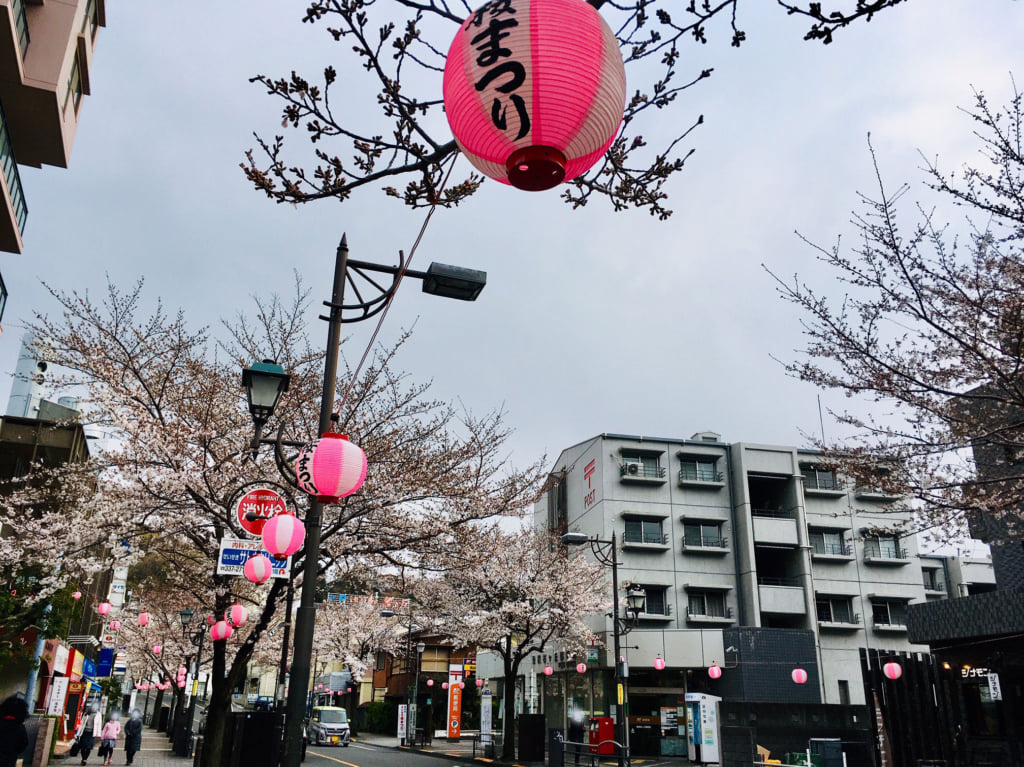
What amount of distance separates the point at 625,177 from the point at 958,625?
1729 cm

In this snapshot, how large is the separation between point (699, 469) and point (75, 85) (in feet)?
97.9

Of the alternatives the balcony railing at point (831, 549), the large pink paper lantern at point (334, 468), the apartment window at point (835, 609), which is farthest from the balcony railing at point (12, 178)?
the apartment window at point (835, 609)

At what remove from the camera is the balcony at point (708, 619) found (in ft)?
110

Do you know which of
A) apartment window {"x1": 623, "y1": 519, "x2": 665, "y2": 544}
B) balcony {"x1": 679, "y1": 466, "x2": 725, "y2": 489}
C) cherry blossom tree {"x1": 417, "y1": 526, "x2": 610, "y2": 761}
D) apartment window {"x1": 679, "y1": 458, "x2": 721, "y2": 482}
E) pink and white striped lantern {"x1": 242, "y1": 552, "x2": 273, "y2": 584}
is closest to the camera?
pink and white striped lantern {"x1": 242, "y1": 552, "x2": 273, "y2": 584}

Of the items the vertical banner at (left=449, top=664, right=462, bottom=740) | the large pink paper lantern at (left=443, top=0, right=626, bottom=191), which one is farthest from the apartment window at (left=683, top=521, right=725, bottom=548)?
the large pink paper lantern at (left=443, top=0, right=626, bottom=191)

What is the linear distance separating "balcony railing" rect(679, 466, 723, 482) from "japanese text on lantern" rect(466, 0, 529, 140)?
111 feet

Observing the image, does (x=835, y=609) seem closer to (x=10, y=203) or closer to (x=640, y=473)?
(x=640, y=473)

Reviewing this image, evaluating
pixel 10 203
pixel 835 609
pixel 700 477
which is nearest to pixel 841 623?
pixel 835 609

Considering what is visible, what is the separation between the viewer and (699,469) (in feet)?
119

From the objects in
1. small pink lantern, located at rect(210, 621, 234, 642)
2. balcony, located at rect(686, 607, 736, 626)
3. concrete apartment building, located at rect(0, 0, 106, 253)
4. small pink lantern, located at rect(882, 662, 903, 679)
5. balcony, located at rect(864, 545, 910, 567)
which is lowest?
small pink lantern, located at rect(882, 662, 903, 679)

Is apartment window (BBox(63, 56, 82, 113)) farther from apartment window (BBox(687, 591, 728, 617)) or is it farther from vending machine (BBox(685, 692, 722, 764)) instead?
apartment window (BBox(687, 591, 728, 617))

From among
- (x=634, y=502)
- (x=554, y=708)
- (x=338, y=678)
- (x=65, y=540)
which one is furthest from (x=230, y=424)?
(x=338, y=678)

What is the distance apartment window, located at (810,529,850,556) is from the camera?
35.2 m

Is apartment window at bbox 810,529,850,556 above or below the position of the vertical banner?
above
